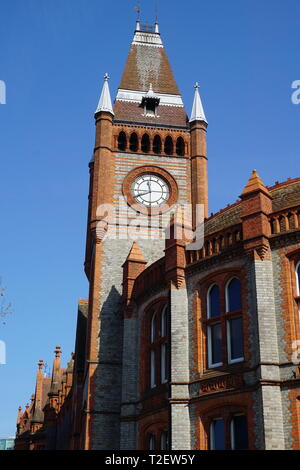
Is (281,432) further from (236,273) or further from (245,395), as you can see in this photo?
(236,273)

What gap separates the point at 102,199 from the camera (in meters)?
36.3

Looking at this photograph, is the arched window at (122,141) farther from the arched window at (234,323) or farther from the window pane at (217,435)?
the window pane at (217,435)

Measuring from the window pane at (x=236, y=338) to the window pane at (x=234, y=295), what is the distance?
1.39 ft

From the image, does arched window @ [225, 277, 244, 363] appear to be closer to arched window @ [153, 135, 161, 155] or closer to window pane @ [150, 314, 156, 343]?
window pane @ [150, 314, 156, 343]

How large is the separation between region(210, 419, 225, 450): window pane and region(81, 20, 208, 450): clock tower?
9.87m

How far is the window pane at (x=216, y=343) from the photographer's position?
2194 cm

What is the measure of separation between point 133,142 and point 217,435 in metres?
21.9

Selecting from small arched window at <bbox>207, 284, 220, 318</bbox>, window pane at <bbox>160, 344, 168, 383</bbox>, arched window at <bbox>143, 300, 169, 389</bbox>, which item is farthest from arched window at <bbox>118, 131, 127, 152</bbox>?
small arched window at <bbox>207, 284, 220, 318</bbox>

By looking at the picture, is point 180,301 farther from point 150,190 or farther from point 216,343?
point 150,190

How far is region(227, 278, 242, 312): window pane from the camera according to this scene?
2169 centimetres

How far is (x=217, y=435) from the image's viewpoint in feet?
69.5

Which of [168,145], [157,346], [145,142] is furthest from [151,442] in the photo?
[168,145]
